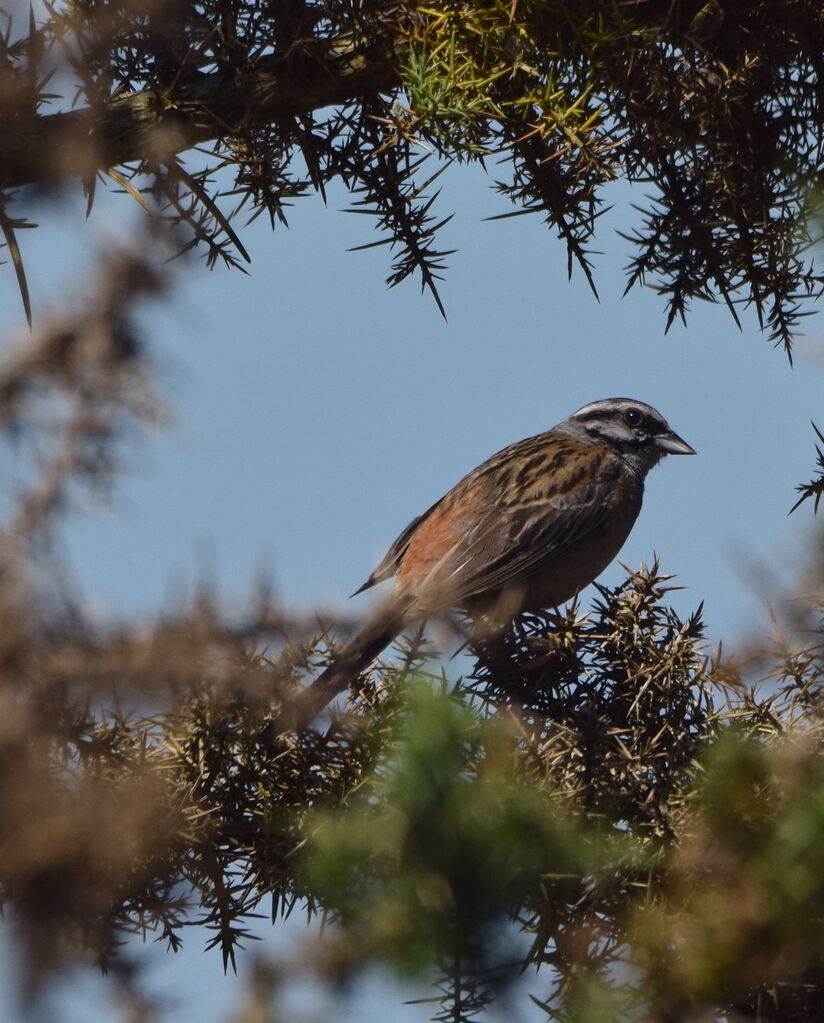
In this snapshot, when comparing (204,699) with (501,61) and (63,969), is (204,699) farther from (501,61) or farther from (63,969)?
(501,61)

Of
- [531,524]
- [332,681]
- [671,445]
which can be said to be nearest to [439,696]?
[332,681]

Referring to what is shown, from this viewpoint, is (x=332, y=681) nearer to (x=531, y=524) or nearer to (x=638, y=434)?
(x=531, y=524)

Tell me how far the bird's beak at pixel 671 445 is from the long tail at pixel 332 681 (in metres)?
3.76

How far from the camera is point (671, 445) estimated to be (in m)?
6.86

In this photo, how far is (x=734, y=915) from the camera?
1.68 meters

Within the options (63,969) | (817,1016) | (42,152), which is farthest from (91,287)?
(817,1016)

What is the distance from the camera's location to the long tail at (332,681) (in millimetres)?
2551

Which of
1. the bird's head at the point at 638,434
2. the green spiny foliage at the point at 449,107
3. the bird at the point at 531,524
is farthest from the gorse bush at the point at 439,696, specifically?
the bird's head at the point at 638,434

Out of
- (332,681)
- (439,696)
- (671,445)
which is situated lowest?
(439,696)

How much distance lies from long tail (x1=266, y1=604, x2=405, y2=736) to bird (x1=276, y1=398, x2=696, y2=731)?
1799mm

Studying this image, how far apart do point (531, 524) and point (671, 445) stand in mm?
1205

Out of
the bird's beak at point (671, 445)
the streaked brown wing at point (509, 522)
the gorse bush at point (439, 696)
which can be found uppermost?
the bird's beak at point (671, 445)

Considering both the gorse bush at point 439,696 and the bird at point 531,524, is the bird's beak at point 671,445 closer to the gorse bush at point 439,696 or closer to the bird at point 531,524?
the bird at point 531,524

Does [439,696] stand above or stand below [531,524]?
below
